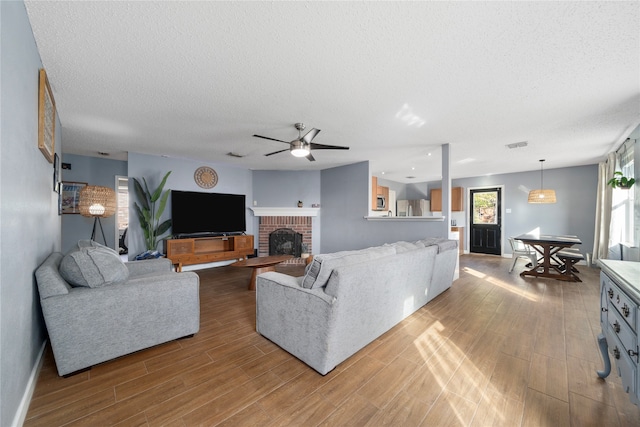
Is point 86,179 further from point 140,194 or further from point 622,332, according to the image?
point 622,332

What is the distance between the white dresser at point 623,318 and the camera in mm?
1095

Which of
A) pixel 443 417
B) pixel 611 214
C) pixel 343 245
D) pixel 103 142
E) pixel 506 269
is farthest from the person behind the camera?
pixel 343 245

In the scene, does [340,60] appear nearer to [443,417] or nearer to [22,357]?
[443,417]

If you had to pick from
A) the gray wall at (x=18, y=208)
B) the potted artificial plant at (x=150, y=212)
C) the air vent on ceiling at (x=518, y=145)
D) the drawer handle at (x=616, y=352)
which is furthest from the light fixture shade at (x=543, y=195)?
the potted artificial plant at (x=150, y=212)

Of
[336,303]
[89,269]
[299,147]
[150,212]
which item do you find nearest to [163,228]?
[150,212]

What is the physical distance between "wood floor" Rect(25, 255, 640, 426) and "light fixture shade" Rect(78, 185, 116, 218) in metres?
2.36

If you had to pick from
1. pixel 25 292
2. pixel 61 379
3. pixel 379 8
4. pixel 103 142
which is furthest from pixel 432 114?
pixel 103 142

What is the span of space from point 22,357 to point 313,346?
171cm

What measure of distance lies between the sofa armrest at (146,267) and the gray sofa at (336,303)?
1509 mm

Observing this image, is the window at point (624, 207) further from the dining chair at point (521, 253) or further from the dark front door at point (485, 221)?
the dark front door at point (485, 221)

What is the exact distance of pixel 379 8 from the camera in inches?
55.8

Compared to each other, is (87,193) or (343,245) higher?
(87,193)

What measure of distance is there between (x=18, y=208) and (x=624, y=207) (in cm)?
723

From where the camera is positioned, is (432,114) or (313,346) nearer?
(313,346)
